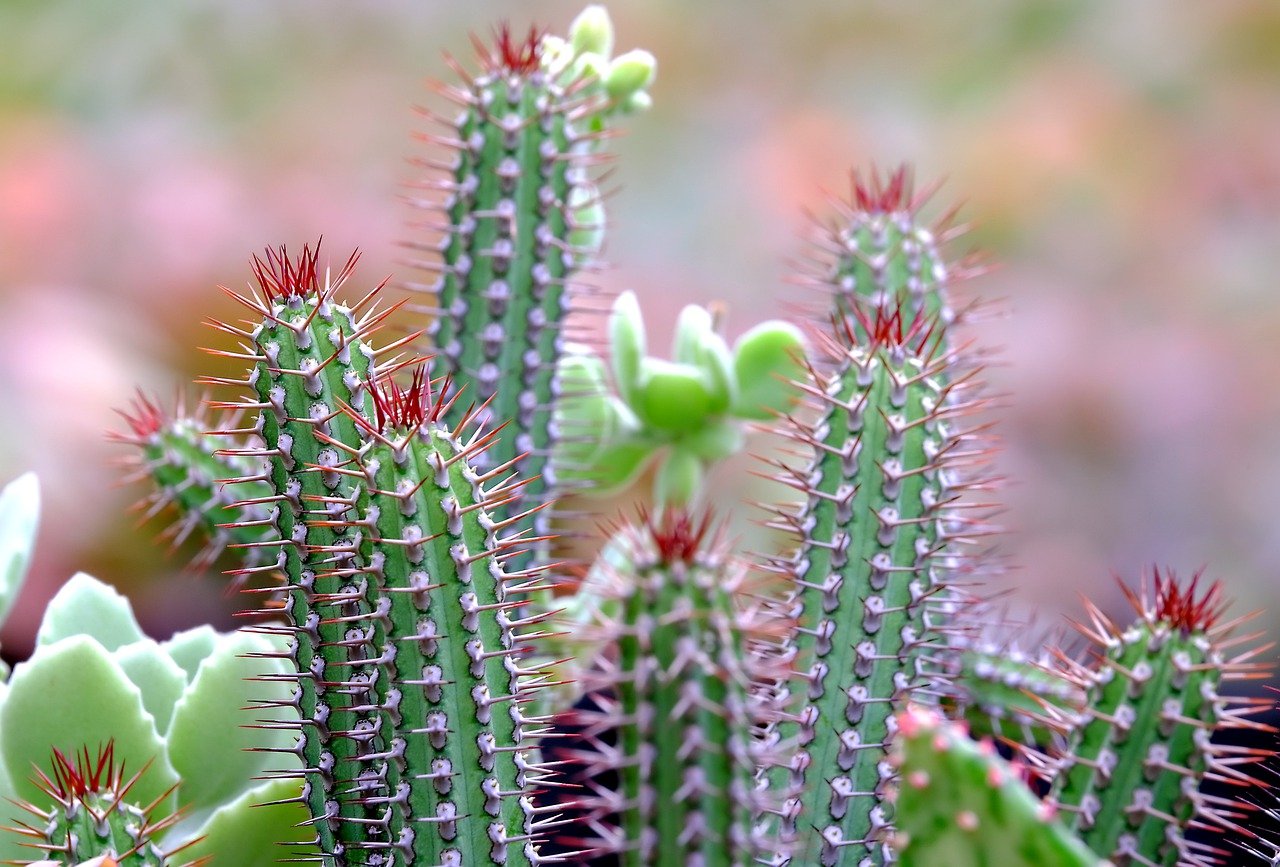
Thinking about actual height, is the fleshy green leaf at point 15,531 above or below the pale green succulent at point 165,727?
above

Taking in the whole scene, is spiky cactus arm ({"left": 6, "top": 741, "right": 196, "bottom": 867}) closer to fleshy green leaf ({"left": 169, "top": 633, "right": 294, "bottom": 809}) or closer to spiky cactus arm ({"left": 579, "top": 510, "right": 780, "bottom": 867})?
fleshy green leaf ({"left": 169, "top": 633, "right": 294, "bottom": 809})

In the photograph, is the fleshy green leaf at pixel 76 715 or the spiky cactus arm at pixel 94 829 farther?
the fleshy green leaf at pixel 76 715

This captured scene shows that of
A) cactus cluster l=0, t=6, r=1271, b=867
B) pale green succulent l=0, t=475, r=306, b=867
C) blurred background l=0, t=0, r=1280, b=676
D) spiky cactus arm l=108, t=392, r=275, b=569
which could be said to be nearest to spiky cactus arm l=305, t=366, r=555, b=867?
cactus cluster l=0, t=6, r=1271, b=867

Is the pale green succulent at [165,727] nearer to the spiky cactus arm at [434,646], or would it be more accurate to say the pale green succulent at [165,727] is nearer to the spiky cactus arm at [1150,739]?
the spiky cactus arm at [434,646]

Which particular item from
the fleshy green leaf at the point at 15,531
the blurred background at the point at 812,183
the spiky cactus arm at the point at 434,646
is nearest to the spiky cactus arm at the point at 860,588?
the spiky cactus arm at the point at 434,646

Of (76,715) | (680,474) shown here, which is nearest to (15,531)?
(76,715)

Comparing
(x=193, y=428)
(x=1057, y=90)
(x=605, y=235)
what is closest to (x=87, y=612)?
(x=193, y=428)

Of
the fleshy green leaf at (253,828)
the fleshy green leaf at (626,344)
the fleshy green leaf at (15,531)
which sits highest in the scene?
the fleshy green leaf at (626,344)
